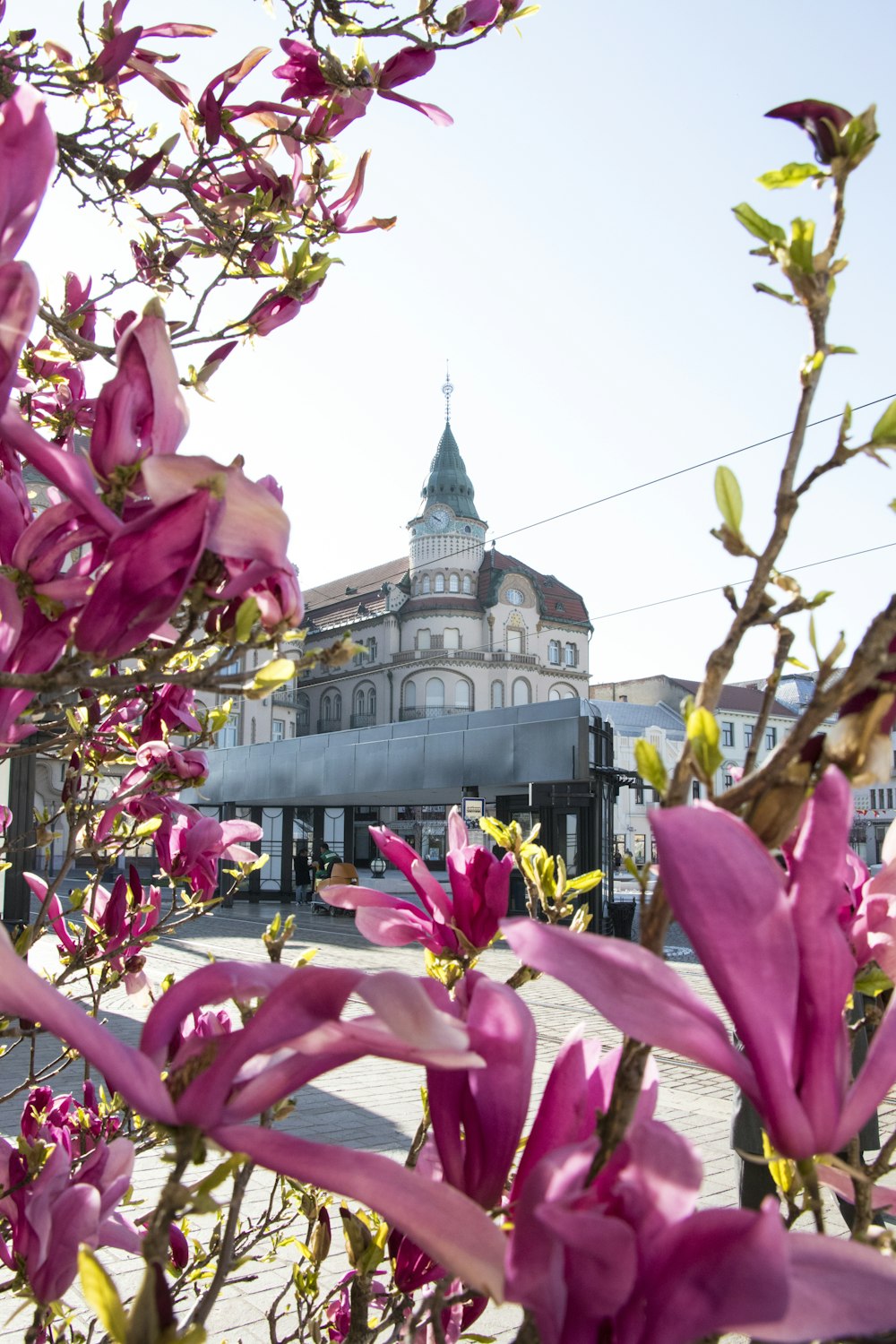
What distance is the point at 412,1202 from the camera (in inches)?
17.5

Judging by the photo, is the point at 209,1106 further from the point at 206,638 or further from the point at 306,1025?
the point at 206,638

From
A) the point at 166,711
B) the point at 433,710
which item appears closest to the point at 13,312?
the point at 166,711

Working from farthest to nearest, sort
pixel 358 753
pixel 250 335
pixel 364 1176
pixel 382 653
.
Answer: pixel 382 653, pixel 358 753, pixel 250 335, pixel 364 1176

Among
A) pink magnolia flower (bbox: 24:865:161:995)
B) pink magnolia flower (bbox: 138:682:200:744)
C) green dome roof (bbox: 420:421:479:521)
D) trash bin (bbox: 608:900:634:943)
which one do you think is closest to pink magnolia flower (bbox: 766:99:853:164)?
pink magnolia flower (bbox: 138:682:200:744)

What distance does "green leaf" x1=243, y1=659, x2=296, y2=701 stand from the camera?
77 cm

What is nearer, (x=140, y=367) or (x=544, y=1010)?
(x=140, y=367)

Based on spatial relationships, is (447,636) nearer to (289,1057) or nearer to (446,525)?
(446,525)

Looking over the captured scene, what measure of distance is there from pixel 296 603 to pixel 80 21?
1616 mm

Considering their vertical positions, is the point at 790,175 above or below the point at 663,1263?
above

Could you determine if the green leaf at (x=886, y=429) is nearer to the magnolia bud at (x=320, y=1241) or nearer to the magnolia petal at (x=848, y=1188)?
the magnolia petal at (x=848, y=1188)

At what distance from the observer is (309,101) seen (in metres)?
1.92

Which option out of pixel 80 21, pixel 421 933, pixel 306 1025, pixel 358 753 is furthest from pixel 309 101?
pixel 358 753

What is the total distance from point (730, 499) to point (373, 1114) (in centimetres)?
631

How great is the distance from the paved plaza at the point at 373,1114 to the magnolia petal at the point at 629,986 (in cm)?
96
